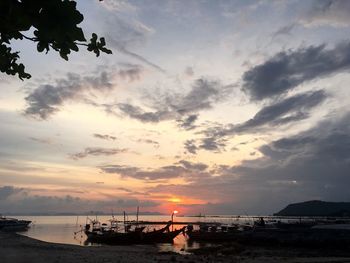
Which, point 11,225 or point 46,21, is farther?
point 11,225

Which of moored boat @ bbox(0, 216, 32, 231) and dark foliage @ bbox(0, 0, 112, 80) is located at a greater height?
moored boat @ bbox(0, 216, 32, 231)

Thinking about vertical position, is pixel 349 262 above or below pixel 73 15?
below

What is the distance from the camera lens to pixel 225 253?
46.2 m

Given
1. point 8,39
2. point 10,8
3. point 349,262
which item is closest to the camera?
point 10,8

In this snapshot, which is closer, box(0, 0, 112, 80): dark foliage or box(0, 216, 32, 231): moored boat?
box(0, 0, 112, 80): dark foliage

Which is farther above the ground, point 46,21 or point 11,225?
point 11,225

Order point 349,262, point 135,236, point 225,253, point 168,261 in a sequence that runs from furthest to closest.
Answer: point 135,236 → point 225,253 → point 168,261 → point 349,262

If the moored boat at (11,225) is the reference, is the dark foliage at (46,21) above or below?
below

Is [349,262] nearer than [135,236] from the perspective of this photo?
Yes

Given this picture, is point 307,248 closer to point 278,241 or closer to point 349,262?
point 278,241

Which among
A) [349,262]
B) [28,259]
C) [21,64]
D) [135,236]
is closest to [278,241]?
[135,236]

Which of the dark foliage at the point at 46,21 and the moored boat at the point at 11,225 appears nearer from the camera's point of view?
the dark foliage at the point at 46,21

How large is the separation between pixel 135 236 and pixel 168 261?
3384 centimetres

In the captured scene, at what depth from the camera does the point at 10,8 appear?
173 inches
